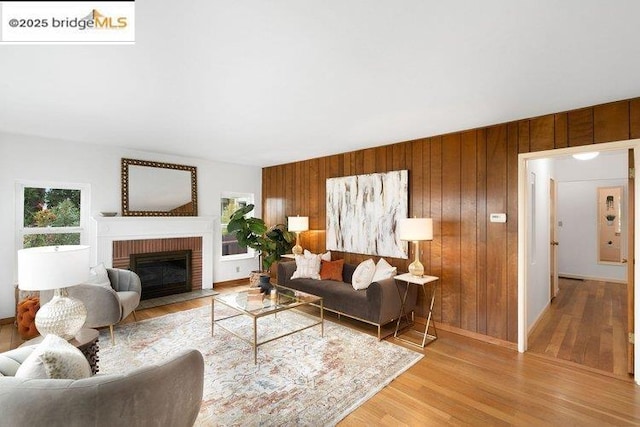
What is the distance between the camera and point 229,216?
5.99m

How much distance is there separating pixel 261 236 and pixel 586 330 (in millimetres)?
4770

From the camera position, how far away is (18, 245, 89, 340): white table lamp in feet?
6.07

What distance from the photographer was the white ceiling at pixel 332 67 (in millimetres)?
1493

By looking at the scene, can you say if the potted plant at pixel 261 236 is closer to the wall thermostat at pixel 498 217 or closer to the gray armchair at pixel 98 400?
the wall thermostat at pixel 498 217

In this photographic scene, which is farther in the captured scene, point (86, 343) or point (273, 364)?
point (273, 364)

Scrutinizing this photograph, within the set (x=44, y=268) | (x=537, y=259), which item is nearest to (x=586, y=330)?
(x=537, y=259)

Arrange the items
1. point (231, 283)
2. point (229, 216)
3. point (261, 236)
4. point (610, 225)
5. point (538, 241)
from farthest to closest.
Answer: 1. point (610, 225)
2. point (229, 216)
3. point (231, 283)
4. point (261, 236)
5. point (538, 241)

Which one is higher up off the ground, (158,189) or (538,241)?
(158,189)

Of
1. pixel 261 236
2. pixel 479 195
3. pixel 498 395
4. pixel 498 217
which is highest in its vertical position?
pixel 479 195

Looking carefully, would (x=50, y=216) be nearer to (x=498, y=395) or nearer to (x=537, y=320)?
(x=498, y=395)

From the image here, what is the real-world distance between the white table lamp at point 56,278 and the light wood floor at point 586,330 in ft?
13.3

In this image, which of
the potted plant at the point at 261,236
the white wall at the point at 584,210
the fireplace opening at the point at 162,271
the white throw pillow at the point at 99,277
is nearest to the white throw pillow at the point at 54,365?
the white throw pillow at the point at 99,277

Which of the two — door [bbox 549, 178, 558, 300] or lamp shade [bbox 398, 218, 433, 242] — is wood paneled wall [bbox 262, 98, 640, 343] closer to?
lamp shade [bbox 398, 218, 433, 242]

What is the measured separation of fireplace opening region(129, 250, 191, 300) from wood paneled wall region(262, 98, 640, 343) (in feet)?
12.1
